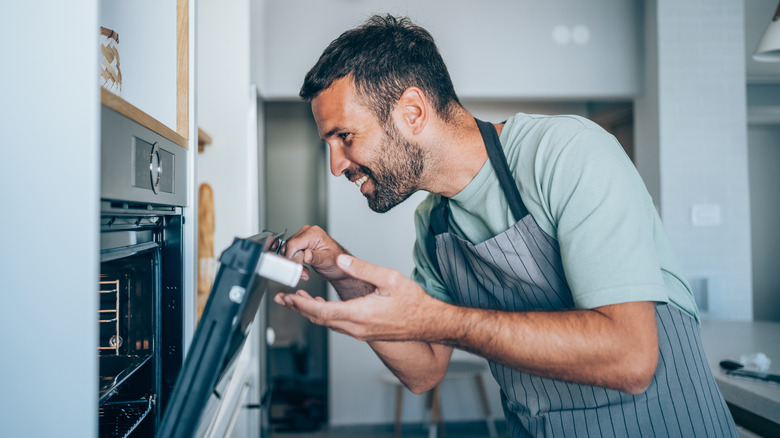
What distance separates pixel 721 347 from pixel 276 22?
110 inches

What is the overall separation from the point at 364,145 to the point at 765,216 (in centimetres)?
529

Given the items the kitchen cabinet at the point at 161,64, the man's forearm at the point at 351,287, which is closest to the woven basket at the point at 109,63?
the kitchen cabinet at the point at 161,64

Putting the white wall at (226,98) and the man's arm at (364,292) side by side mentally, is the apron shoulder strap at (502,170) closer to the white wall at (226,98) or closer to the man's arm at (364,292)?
the man's arm at (364,292)

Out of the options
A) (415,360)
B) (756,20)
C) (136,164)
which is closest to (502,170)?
(415,360)

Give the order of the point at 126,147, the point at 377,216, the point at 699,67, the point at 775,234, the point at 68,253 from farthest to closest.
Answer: the point at 775,234
the point at 377,216
the point at 699,67
the point at 126,147
the point at 68,253

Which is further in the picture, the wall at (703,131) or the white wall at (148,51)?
the wall at (703,131)

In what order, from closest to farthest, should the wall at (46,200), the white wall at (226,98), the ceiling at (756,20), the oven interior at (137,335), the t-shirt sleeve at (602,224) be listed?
the wall at (46,200) → the t-shirt sleeve at (602,224) → the oven interior at (137,335) → the white wall at (226,98) → the ceiling at (756,20)

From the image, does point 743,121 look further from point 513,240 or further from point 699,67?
point 513,240

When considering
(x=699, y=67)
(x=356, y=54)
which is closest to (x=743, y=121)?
(x=699, y=67)

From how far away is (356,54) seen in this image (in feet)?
3.78

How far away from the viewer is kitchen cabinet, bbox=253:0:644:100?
3330 mm

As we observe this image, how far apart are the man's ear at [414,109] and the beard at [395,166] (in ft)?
0.10

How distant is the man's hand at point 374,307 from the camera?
2.38 ft

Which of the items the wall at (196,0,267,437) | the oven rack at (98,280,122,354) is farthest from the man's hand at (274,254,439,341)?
the wall at (196,0,267,437)
